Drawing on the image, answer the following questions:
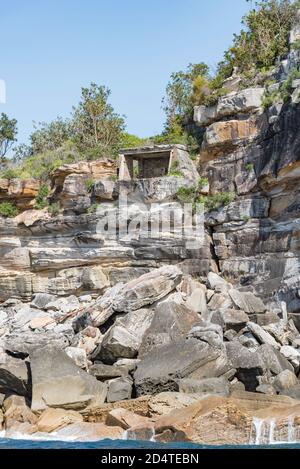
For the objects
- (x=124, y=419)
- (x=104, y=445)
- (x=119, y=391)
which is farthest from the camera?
(x=119, y=391)

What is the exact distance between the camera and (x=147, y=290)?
27500mm

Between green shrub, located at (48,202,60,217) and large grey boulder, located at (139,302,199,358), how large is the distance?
36.0ft

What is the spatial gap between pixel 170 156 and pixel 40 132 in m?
13.7

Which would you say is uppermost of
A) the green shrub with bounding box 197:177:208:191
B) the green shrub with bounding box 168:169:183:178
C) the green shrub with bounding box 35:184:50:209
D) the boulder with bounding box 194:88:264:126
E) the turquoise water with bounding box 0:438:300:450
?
the boulder with bounding box 194:88:264:126

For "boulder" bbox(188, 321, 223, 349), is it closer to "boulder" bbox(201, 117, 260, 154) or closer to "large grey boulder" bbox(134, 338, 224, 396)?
"large grey boulder" bbox(134, 338, 224, 396)

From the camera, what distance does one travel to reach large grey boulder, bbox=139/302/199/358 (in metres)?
24.5

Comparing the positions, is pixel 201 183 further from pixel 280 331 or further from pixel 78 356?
pixel 78 356

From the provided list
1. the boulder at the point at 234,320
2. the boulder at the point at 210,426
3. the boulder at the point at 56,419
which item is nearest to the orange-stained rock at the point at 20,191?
the boulder at the point at 234,320

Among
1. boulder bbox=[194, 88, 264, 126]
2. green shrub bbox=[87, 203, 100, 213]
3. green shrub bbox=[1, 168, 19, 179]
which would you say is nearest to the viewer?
green shrub bbox=[87, 203, 100, 213]

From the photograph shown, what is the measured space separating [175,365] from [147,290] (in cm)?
592

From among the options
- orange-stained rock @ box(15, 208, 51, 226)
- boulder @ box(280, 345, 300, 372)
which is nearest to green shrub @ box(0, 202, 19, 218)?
orange-stained rock @ box(15, 208, 51, 226)

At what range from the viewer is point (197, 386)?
2084 cm

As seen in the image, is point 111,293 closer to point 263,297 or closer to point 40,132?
point 263,297

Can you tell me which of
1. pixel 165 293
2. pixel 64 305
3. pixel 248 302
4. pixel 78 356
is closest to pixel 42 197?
pixel 64 305
